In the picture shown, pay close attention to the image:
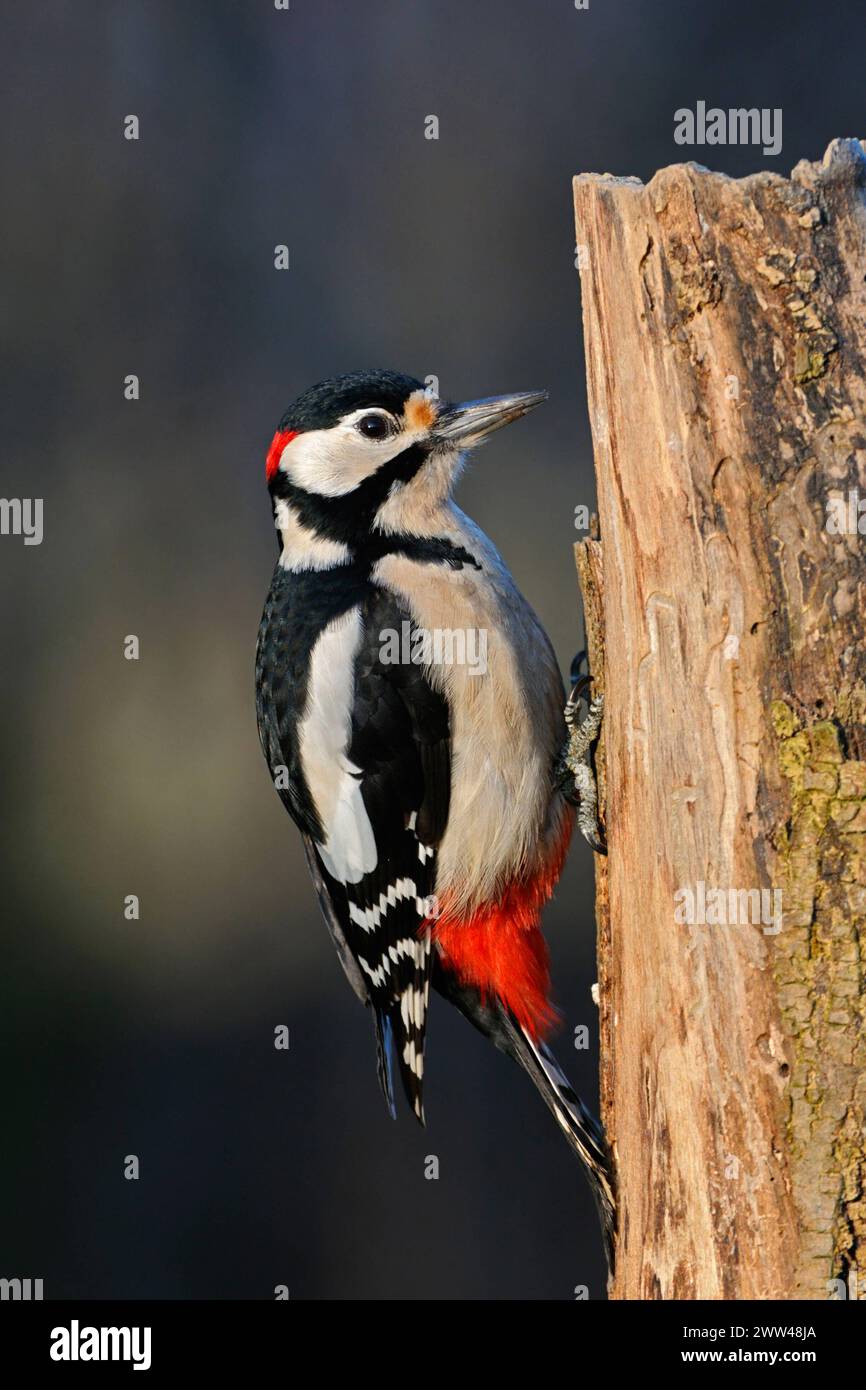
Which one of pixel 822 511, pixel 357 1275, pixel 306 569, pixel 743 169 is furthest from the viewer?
pixel 743 169

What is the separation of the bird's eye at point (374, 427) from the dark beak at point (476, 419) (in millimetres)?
87

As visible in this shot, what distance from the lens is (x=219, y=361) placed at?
4.55 metres

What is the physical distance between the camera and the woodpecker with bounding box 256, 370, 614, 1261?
238 cm

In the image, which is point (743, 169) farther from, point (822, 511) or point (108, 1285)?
point (108, 1285)

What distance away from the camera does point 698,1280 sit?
5.77ft

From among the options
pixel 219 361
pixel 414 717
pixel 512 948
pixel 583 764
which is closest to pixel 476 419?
pixel 414 717

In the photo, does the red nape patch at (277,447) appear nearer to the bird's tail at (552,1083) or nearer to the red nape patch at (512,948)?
the red nape patch at (512,948)

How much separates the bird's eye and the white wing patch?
0.33m

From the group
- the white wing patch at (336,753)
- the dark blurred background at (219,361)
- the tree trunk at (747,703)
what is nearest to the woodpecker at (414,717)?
the white wing patch at (336,753)

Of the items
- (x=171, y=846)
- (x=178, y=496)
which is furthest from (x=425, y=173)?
(x=171, y=846)

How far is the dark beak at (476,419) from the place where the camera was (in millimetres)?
2533

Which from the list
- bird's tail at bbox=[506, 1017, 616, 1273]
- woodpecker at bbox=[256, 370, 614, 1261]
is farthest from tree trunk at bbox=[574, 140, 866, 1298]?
woodpecker at bbox=[256, 370, 614, 1261]

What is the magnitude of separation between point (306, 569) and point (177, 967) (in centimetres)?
239

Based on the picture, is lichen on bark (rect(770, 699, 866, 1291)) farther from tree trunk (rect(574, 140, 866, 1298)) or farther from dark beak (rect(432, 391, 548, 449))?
dark beak (rect(432, 391, 548, 449))
